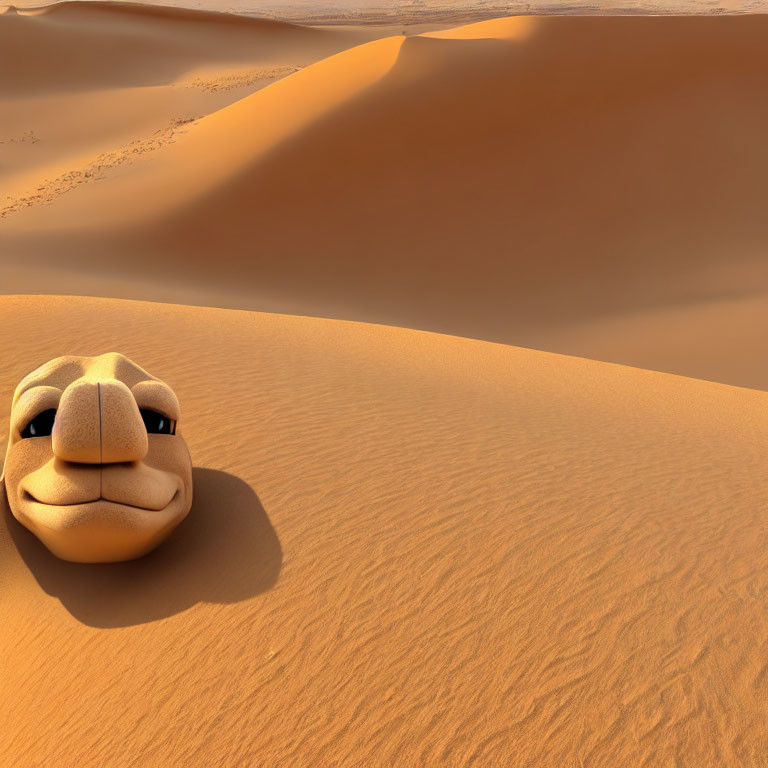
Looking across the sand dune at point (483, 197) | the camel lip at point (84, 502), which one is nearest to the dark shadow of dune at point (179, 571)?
the camel lip at point (84, 502)

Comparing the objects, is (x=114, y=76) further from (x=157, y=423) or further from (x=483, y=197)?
(x=157, y=423)

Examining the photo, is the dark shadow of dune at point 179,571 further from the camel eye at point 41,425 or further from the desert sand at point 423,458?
the camel eye at point 41,425

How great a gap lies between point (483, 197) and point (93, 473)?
14.1m

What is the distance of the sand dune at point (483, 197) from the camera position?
14.1m

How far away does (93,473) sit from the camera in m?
3.60

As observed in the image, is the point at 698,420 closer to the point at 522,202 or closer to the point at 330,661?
the point at 330,661

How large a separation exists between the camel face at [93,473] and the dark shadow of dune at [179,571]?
0.10m

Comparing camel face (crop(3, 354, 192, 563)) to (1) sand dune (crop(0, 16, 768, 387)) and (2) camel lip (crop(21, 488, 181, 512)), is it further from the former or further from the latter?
(1) sand dune (crop(0, 16, 768, 387))

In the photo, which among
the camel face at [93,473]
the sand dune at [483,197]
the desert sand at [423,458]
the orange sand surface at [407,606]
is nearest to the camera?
the orange sand surface at [407,606]

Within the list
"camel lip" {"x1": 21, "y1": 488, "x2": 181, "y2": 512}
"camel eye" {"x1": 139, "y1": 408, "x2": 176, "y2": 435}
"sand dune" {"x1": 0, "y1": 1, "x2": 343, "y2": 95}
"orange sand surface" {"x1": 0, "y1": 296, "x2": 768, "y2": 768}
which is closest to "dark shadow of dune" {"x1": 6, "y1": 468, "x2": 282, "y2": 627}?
"orange sand surface" {"x1": 0, "y1": 296, "x2": 768, "y2": 768}

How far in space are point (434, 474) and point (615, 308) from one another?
10.5 meters

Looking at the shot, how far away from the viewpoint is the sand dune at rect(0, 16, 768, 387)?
46.3 feet

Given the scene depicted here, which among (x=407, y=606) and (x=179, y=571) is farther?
(x=179, y=571)

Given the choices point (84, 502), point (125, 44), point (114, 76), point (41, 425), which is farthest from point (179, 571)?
point (125, 44)
